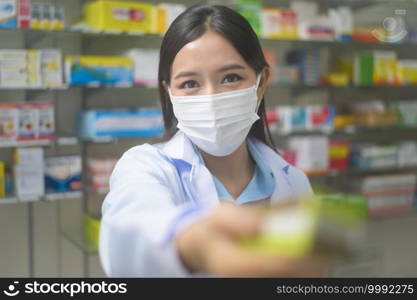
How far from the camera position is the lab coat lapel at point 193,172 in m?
0.69

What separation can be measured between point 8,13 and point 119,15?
54 centimetres

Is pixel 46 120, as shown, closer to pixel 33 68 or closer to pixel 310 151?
pixel 33 68

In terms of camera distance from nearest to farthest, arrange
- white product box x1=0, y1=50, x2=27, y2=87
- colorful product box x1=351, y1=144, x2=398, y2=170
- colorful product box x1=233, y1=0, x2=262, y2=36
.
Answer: white product box x1=0, y1=50, x2=27, y2=87 < colorful product box x1=233, y1=0, x2=262, y2=36 < colorful product box x1=351, y1=144, x2=398, y2=170

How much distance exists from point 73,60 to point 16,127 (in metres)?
0.44

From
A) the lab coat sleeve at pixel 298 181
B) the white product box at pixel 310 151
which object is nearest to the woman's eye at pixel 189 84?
the lab coat sleeve at pixel 298 181

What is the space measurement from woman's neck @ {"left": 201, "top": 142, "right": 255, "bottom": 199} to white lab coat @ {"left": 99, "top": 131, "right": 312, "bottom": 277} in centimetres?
5

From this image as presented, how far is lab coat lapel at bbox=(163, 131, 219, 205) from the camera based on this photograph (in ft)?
2.26

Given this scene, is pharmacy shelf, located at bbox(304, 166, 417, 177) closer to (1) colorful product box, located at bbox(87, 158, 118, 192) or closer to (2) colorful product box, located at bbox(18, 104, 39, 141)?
(1) colorful product box, located at bbox(87, 158, 118, 192)

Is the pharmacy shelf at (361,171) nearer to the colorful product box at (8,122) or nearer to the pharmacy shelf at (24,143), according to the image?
the pharmacy shelf at (24,143)

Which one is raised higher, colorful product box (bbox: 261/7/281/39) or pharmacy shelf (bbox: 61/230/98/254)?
colorful product box (bbox: 261/7/281/39)

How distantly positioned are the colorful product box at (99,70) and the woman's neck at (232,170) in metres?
1.88

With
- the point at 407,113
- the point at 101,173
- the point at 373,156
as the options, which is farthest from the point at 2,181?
the point at 407,113

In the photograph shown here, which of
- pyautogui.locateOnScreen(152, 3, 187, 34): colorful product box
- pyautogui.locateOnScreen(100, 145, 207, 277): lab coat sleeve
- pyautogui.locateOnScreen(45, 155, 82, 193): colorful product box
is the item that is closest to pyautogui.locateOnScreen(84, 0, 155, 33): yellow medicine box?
pyautogui.locateOnScreen(152, 3, 187, 34): colorful product box

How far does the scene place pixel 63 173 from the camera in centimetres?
257
